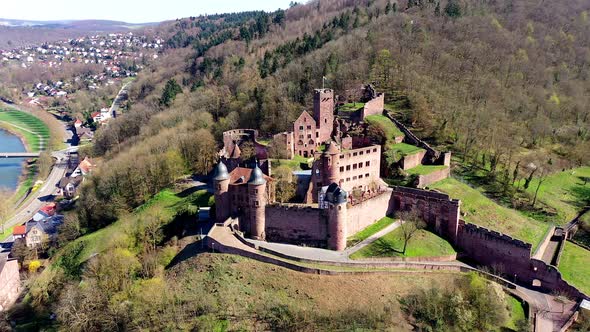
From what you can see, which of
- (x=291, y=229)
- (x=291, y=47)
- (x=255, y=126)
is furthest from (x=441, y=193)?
(x=291, y=47)

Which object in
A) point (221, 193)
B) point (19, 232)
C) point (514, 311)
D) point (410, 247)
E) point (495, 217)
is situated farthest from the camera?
point (19, 232)

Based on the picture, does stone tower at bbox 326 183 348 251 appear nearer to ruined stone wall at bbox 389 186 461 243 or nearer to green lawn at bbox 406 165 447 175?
ruined stone wall at bbox 389 186 461 243

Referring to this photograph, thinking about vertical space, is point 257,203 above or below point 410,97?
below

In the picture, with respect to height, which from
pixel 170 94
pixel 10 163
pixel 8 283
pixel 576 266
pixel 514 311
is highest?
pixel 170 94

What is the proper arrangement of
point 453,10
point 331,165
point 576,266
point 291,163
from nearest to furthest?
1. point 576,266
2. point 331,165
3. point 291,163
4. point 453,10

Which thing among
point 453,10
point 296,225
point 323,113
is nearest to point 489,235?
point 296,225

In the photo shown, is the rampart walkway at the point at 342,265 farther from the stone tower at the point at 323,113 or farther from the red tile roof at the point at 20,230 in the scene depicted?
the red tile roof at the point at 20,230

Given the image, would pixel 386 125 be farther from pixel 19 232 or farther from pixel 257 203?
pixel 19 232

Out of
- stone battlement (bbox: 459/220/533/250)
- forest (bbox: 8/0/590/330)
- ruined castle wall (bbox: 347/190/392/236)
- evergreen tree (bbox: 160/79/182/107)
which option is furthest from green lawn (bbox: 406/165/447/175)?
evergreen tree (bbox: 160/79/182/107)
